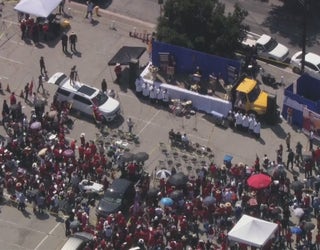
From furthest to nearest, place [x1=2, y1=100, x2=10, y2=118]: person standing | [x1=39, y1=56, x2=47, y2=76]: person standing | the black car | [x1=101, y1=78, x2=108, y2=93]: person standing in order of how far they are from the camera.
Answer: [x1=39, y1=56, x2=47, y2=76]: person standing → [x1=101, y1=78, x2=108, y2=93]: person standing → [x1=2, y1=100, x2=10, y2=118]: person standing → the black car

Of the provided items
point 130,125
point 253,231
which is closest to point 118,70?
point 130,125

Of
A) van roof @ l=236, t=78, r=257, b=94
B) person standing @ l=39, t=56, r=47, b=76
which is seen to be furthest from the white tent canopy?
van roof @ l=236, t=78, r=257, b=94

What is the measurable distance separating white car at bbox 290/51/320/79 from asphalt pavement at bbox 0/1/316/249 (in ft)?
2.23

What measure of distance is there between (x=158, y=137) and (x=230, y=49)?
9157 millimetres

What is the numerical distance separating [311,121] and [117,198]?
561 inches

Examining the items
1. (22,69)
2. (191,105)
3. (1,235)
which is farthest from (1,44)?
(1,235)

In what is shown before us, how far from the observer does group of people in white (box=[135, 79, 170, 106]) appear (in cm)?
6825

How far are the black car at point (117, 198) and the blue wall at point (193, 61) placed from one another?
518 inches

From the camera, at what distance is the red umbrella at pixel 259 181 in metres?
58.9

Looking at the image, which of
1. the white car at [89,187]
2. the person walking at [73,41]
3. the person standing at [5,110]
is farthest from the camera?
the person walking at [73,41]

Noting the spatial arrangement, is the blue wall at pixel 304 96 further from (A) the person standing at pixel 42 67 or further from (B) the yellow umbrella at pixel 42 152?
(A) the person standing at pixel 42 67

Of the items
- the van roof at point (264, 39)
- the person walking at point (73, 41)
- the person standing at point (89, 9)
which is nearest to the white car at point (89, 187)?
the person walking at point (73, 41)

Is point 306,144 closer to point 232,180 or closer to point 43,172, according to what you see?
point 232,180

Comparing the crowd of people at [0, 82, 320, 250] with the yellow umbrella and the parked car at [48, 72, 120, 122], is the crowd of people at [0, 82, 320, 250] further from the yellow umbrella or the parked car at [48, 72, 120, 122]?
the parked car at [48, 72, 120, 122]
